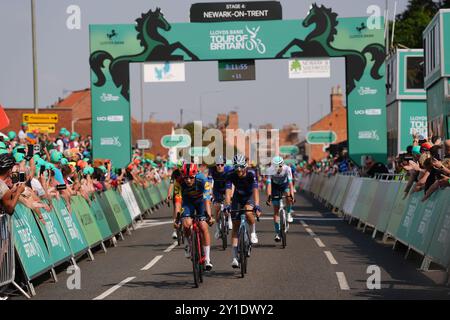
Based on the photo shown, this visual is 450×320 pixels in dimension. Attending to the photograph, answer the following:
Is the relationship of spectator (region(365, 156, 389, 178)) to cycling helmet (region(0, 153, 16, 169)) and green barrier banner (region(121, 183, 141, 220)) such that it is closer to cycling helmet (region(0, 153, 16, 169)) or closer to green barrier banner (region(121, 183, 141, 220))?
green barrier banner (region(121, 183, 141, 220))

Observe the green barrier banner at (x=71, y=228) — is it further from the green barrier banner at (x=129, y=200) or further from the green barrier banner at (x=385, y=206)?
the green barrier banner at (x=129, y=200)

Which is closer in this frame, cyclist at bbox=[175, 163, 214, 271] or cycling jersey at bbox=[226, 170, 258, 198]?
cyclist at bbox=[175, 163, 214, 271]

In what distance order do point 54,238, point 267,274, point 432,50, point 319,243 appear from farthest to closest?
point 432,50
point 319,243
point 54,238
point 267,274

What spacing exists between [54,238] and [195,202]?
2573mm

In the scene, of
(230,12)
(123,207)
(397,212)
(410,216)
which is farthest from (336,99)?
(410,216)

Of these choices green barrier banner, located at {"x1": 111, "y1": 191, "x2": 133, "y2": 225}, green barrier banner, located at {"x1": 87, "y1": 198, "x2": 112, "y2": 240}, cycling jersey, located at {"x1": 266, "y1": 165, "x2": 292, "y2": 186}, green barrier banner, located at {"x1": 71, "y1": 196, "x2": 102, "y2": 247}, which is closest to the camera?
green barrier banner, located at {"x1": 71, "y1": 196, "x2": 102, "y2": 247}

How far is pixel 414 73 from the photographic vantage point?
38.1 m

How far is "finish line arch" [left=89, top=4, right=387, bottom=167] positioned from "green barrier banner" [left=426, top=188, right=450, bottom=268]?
55.8ft

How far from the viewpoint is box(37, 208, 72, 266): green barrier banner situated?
13391 millimetres

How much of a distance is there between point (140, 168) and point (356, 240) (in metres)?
17.1

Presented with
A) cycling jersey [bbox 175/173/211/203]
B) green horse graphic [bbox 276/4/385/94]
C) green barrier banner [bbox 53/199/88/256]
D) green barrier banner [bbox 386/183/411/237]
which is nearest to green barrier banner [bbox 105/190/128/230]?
green barrier banner [bbox 53/199/88/256]

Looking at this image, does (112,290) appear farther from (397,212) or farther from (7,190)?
(397,212)

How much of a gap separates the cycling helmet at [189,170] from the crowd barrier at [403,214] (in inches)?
149

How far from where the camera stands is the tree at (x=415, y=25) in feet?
196
